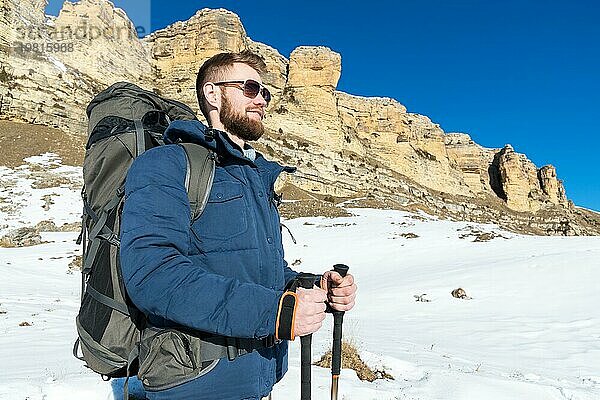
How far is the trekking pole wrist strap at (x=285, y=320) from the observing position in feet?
5.37

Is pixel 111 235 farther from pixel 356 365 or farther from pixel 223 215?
pixel 356 365

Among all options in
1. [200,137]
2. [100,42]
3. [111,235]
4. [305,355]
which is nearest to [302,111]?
[100,42]

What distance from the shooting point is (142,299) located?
1.59 m

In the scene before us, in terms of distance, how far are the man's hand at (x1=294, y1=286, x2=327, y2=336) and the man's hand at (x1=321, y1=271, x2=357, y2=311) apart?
0.33 meters

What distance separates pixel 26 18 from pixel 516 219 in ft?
220

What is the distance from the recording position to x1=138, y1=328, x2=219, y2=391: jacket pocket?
1.72 metres

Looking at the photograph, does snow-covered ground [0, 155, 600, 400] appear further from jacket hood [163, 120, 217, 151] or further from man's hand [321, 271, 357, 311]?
jacket hood [163, 120, 217, 151]

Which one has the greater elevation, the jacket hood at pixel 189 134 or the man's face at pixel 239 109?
the man's face at pixel 239 109

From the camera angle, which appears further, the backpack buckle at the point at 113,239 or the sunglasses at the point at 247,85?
the sunglasses at the point at 247,85

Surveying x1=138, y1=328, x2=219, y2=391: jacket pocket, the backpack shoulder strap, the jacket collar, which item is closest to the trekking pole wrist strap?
x1=138, y1=328, x2=219, y2=391: jacket pocket

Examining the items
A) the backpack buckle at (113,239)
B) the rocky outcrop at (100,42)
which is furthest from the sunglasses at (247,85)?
the rocky outcrop at (100,42)

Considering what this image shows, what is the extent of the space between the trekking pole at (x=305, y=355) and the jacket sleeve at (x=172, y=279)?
51 cm

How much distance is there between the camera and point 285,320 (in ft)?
5.38

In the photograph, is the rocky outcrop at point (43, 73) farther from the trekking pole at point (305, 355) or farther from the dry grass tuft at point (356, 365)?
the trekking pole at point (305, 355)
